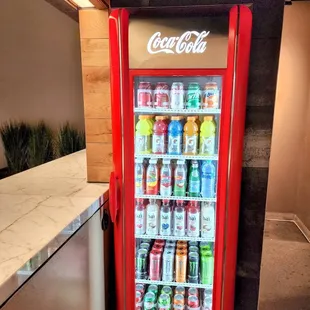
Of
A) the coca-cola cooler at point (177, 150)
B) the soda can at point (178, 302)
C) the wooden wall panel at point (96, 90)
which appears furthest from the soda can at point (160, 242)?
the wooden wall panel at point (96, 90)

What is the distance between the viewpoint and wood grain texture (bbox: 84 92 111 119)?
5.96 feet

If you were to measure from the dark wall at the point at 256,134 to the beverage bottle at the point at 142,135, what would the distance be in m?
0.60

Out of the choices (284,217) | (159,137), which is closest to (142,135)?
(159,137)

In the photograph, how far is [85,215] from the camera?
1.44m

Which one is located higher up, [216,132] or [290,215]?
[216,132]

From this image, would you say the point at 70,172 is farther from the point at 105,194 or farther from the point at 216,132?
the point at 216,132

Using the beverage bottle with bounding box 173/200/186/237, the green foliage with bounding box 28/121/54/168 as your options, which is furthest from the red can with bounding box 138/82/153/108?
the green foliage with bounding box 28/121/54/168

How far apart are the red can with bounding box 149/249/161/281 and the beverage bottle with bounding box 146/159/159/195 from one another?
0.40 m

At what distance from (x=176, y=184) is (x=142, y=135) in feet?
→ 1.20

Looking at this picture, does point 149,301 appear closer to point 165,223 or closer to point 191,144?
point 165,223

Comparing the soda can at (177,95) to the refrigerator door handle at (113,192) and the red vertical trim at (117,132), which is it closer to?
the red vertical trim at (117,132)

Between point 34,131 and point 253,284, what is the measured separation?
3532mm

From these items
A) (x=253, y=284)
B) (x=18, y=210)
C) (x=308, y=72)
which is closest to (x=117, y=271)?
(x=18, y=210)

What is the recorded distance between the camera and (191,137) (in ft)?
5.38
